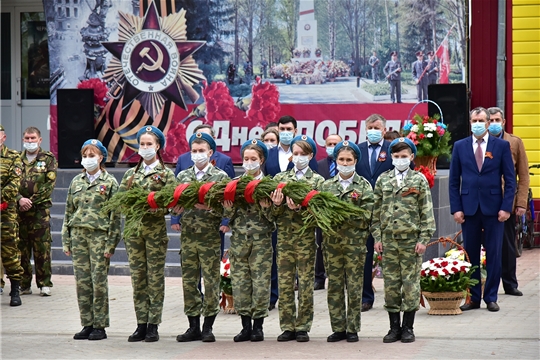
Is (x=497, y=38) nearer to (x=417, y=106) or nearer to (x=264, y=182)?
(x=417, y=106)

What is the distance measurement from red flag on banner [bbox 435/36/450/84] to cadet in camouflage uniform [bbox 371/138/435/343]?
22.9ft

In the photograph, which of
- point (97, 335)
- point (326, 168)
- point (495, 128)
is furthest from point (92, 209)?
point (495, 128)

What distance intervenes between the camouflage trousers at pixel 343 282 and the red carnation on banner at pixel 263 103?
7968 mm

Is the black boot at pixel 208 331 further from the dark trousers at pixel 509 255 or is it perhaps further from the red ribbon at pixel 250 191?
the dark trousers at pixel 509 255

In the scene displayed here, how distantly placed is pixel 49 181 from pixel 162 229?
355 cm

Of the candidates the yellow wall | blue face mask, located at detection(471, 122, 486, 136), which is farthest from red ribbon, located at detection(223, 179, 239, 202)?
the yellow wall

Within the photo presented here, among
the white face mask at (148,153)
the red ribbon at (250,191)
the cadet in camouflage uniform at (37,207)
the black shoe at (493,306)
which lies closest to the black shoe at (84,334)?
the white face mask at (148,153)

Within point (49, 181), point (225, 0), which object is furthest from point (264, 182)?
point (225, 0)

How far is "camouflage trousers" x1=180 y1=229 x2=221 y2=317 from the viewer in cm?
919

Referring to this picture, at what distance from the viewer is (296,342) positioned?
907 cm

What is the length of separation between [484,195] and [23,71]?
38.9ft

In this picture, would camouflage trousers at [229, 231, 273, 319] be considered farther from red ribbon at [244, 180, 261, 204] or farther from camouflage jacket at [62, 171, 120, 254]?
camouflage jacket at [62, 171, 120, 254]

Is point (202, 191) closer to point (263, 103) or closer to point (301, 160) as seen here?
point (301, 160)

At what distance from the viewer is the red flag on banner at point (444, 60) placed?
15.9 m
